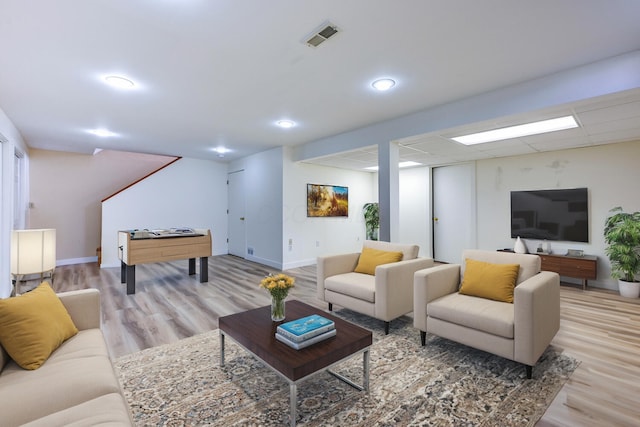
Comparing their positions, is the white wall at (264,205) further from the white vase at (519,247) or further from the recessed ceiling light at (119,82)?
the white vase at (519,247)

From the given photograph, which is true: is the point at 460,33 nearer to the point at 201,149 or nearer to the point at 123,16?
the point at 123,16

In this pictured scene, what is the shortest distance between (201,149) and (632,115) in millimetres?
6531

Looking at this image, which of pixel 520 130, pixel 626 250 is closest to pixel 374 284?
pixel 520 130

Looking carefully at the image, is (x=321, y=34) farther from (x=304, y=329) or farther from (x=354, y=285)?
(x=354, y=285)

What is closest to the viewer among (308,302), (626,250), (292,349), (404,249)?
(292,349)

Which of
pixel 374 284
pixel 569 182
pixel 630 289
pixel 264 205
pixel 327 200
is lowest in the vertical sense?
pixel 630 289

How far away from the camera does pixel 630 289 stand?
3990 millimetres

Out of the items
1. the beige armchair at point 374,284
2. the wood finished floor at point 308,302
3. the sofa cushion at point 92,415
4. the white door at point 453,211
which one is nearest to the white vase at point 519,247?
the wood finished floor at point 308,302

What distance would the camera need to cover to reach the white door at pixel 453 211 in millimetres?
5945

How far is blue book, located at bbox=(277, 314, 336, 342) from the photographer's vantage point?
70.9 inches

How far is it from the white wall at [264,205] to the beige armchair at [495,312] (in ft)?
11.9

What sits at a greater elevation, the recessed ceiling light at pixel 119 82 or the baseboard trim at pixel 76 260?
the recessed ceiling light at pixel 119 82

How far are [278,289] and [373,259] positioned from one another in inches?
62.4

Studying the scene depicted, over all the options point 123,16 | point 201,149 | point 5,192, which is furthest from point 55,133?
point 123,16
